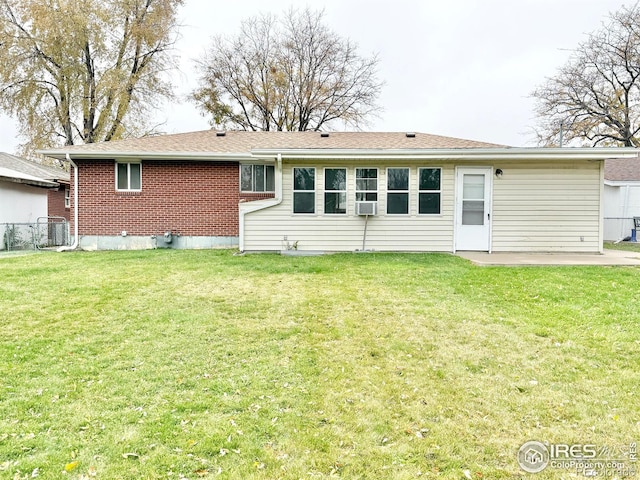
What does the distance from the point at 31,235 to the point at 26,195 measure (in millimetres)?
1836

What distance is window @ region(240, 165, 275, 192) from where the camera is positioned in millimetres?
11711

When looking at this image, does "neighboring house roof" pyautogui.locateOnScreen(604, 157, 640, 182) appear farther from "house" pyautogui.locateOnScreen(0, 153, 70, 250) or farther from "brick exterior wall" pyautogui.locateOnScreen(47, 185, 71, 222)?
"brick exterior wall" pyautogui.locateOnScreen(47, 185, 71, 222)

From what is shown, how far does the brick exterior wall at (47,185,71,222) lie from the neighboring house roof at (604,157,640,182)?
23845 millimetres

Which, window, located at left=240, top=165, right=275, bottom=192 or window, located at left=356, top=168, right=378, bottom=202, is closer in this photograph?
window, located at left=356, top=168, right=378, bottom=202

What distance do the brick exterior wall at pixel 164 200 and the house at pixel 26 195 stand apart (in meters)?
3.43

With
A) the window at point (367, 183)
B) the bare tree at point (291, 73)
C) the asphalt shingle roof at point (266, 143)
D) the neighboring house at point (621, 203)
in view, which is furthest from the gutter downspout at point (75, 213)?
the neighboring house at point (621, 203)

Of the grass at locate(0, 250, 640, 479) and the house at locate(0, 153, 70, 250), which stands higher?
the house at locate(0, 153, 70, 250)

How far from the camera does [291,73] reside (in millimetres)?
23984

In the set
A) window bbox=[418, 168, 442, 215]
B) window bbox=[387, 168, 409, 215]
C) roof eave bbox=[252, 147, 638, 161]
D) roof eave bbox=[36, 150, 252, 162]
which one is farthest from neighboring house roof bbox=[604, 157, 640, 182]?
roof eave bbox=[36, 150, 252, 162]

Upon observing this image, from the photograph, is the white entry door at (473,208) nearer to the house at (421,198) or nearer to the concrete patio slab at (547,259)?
the house at (421,198)

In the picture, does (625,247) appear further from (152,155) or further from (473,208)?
(152,155)

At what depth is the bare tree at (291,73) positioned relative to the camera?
2397 centimetres

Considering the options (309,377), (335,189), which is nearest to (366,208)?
(335,189)


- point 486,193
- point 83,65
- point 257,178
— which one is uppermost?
point 83,65
